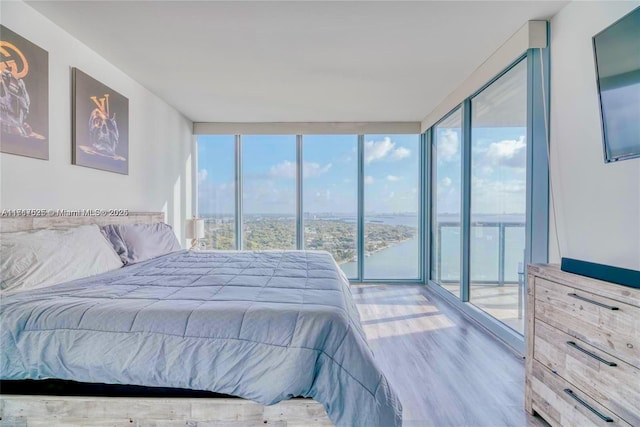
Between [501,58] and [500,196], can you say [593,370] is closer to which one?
[500,196]

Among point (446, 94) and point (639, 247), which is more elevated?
point (446, 94)

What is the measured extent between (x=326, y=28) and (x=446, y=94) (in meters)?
2.04

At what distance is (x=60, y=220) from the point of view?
7.20 ft

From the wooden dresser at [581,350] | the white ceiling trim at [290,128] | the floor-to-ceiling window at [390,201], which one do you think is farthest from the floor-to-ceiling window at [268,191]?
the wooden dresser at [581,350]

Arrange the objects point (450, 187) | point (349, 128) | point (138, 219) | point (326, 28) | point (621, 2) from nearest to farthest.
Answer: point (621, 2) → point (326, 28) → point (138, 219) → point (450, 187) → point (349, 128)

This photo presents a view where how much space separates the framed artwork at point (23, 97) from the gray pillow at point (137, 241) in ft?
2.39

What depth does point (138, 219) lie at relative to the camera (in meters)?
3.10

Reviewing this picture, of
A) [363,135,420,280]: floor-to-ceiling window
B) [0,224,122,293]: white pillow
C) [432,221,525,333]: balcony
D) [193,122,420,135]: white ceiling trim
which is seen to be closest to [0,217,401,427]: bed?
[0,224,122,293]: white pillow

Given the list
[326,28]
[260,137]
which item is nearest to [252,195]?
[260,137]

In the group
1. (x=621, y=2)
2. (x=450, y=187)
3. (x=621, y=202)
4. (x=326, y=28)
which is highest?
(x=326, y=28)

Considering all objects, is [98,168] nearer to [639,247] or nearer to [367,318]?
[367,318]

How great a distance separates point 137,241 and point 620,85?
11.2ft

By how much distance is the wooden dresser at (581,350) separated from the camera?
1214 millimetres

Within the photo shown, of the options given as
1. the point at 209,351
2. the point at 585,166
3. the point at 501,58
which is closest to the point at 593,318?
the point at 585,166
